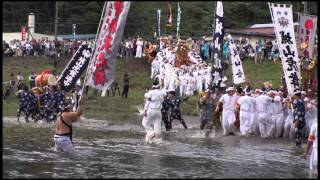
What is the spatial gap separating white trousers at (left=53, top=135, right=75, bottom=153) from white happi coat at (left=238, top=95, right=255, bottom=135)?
7956mm

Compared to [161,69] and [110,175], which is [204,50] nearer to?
[161,69]

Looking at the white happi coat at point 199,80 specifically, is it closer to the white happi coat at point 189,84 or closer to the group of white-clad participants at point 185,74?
the group of white-clad participants at point 185,74

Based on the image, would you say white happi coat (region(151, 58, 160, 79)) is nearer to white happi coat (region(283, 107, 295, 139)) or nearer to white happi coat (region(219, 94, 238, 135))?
white happi coat (region(219, 94, 238, 135))

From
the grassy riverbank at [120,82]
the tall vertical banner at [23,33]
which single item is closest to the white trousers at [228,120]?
the grassy riverbank at [120,82]

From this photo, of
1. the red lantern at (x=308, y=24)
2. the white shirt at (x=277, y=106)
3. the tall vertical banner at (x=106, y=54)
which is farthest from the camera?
the red lantern at (x=308, y=24)

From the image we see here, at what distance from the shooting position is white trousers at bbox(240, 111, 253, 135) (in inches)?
951

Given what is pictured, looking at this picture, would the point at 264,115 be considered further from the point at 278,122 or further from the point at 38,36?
the point at 38,36

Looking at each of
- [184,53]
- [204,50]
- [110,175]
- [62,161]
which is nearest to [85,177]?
[110,175]

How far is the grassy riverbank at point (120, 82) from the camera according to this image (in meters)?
34.3

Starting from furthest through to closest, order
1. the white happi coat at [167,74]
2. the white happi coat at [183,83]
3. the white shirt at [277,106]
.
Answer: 1. the white happi coat at [183,83]
2. the white happi coat at [167,74]
3. the white shirt at [277,106]

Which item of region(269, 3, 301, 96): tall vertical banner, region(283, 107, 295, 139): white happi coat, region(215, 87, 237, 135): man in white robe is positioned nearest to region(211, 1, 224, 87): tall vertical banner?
region(215, 87, 237, 135): man in white robe

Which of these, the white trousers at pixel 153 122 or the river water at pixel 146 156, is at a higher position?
the white trousers at pixel 153 122

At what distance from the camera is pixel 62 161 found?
17.1 metres

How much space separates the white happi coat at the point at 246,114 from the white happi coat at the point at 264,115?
227 millimetres
